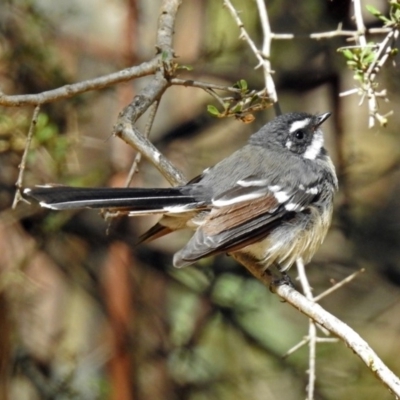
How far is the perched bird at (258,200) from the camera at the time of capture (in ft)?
9.70

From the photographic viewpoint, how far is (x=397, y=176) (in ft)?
17.2

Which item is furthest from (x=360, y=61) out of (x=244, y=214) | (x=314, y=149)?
(x=314, y=149)

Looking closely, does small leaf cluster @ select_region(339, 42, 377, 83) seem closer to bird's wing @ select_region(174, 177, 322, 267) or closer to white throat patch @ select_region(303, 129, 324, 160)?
bird's wing @ select_region(174, 177, 322, 267)

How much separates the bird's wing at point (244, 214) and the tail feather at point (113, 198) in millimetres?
142

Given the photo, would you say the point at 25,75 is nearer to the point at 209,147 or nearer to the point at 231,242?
the point at 209,147

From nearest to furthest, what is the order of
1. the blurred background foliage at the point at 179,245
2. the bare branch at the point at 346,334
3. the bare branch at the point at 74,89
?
the bare branch at the point at 346,334 → the bare branch at the point at 74,89 → the blurred background foliage at the point at 179,245

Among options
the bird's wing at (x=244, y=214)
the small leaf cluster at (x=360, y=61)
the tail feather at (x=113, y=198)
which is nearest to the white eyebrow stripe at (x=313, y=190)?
the bird's wing at (x=244, y=214)

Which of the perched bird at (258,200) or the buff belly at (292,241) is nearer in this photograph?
the perched bird at (258,200)

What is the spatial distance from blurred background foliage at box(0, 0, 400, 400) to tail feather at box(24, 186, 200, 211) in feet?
4.67

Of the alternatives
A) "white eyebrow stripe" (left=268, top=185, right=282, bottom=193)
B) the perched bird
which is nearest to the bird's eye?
the perched bird

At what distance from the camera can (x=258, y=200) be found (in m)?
3.32

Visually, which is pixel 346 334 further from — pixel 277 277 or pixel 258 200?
pixel 258 200

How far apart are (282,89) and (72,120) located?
1.40 meters

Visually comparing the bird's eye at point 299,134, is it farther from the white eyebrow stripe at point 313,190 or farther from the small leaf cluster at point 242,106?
the small leaf cluster at point 242,106
